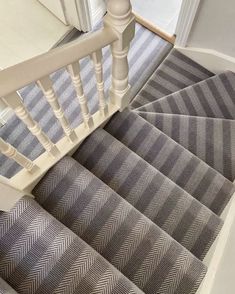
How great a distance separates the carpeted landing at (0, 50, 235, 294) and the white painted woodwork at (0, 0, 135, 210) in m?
0.09

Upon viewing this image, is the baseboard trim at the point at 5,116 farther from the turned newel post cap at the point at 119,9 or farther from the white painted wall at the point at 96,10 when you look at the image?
the turned newel post cap at the point at 119,9

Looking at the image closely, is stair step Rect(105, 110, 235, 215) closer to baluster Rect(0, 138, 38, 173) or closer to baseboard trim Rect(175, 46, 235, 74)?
baluster Rect(0, 138, 38, 173)

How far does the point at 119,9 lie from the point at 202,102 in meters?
1.30

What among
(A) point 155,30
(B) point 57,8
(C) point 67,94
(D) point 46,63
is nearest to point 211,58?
(A) point 155,30

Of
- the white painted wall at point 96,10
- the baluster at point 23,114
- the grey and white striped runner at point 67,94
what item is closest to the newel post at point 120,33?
the baluster at point 23,114

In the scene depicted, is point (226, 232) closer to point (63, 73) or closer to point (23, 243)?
point (23, 243)

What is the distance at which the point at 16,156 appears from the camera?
122cm

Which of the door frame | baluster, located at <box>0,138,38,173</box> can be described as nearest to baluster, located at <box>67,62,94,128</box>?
baluster, located at <box>0,138,38,173</box>

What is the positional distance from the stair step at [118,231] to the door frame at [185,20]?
55.4 inches

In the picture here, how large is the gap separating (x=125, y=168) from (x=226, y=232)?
0.61m

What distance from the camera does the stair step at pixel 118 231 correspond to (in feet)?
4.18

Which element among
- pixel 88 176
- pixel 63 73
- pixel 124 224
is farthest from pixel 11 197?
pixel 63 73

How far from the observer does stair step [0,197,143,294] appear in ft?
3.69

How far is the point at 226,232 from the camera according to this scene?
1.44 m
